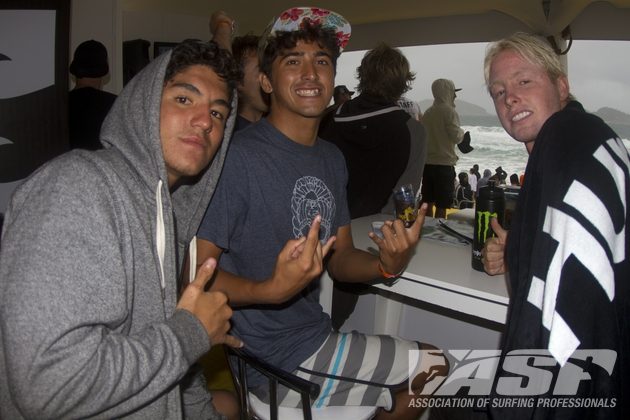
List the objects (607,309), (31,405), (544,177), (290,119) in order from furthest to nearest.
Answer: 1. (290,119)
2. (544,177)
3. (607,309)
4. (31,405)

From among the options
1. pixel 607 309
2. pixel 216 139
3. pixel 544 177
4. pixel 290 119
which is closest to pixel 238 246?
pixel 216 139

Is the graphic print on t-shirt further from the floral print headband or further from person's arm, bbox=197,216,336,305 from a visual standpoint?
the floral print headband

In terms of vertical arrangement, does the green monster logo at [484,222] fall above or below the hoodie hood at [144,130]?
below

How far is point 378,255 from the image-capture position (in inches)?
65.6

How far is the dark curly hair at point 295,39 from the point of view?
5.24ft

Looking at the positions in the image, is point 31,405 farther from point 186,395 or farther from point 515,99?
point 515,99

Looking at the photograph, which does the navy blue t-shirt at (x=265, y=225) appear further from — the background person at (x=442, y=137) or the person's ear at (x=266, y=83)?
the background person at (x=442, y=137)

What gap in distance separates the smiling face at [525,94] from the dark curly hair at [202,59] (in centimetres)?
80

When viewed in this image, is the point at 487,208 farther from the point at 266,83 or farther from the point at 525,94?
the point at 266,83

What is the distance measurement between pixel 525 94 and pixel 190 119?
0.96m

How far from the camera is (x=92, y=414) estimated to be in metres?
0.86

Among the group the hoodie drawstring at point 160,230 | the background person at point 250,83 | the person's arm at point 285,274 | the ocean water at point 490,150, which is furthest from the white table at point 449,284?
the ocean water at point 490,150

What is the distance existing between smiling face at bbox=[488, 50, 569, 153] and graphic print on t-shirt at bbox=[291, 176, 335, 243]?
0.61 m

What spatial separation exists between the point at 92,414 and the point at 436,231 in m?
1.55
